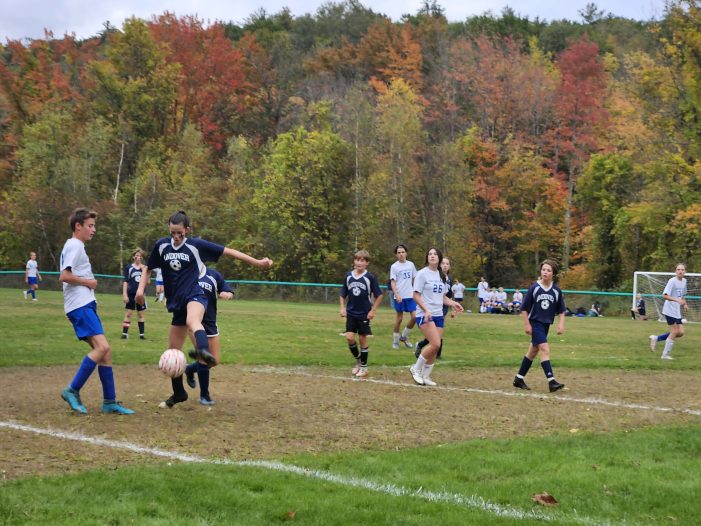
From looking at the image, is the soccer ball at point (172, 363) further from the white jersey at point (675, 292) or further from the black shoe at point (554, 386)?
the white jersey at point (675, 292)

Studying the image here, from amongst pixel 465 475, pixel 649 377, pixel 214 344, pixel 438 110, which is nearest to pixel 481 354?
pixel 649 377

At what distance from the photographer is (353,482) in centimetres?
688

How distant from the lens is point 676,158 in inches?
1751

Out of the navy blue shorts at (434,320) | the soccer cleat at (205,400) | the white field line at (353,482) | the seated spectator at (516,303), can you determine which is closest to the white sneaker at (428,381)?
the navy blue shorts at (434,320)

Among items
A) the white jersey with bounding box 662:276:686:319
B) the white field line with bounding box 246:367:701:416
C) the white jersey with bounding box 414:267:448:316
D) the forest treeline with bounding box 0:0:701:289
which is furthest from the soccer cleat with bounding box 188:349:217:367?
the forest treeline with bounding box 0:0:701:289

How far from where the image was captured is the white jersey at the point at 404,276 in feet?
63.5

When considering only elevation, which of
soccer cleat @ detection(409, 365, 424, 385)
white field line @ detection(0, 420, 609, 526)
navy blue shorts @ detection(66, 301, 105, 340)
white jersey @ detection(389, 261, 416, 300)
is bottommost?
soccer cleat @ detection(409, 365, 424, 385)

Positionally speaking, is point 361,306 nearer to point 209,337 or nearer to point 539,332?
point 539,332

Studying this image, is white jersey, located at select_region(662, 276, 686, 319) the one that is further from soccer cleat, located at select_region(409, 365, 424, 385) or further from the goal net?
the goal net

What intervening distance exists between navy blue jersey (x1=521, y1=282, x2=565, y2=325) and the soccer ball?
5.77 metres

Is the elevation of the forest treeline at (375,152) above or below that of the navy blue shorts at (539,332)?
above

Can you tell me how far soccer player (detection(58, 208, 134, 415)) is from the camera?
9.61 meters

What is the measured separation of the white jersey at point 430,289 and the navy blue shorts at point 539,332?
1.68m

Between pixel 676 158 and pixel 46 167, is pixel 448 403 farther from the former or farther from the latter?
pixel 46 167
